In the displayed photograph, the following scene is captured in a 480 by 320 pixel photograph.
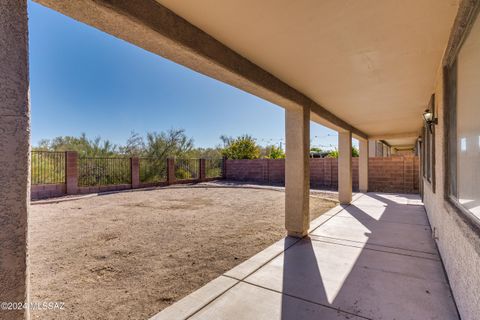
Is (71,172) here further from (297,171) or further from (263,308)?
(263,308)

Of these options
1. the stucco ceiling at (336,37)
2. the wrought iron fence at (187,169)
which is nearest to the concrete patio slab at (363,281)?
the stucco ceiling at (336,37)

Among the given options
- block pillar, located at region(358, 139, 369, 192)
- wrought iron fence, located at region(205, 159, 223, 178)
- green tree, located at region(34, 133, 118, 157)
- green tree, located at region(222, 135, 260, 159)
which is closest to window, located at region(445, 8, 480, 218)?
block pillar, located at region(358, 139, 369, 192)

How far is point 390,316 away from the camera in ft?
6.97

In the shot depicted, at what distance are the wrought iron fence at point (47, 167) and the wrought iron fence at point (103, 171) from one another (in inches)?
33.6

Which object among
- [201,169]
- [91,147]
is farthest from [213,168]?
[91,147]

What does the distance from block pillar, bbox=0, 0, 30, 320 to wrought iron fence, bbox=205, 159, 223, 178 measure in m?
15.6

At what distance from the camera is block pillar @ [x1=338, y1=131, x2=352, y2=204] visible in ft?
24.6

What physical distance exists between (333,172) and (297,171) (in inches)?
377

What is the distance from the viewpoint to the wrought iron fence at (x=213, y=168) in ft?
55.6

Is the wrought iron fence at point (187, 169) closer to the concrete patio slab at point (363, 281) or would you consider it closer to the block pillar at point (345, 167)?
the block pillar at point (345, 167)

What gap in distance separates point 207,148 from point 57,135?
549 inches

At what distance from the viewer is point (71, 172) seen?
10188mm

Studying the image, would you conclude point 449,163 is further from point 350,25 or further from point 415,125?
point 415,125

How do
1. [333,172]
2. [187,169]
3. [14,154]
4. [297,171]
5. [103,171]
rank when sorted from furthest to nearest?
1. [187,169]
2. [333,172]
3. [103,171]
4. [297,171]
5. [14,154]
